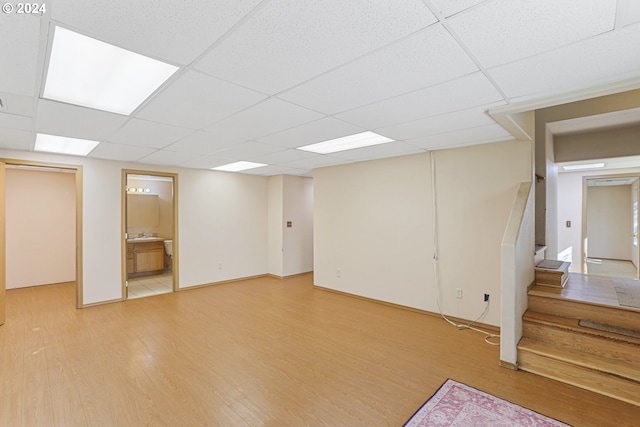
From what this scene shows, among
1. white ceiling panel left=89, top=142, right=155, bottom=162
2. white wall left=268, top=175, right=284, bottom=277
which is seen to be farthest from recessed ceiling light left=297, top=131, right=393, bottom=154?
white wall left=268, top=175, right=284, bottom=277

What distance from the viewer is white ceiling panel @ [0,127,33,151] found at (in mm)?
3108

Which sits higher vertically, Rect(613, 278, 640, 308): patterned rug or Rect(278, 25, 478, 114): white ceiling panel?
Rect(278, 25, 478, 114): white ceiling panel

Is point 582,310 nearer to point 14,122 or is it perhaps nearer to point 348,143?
point 348,143

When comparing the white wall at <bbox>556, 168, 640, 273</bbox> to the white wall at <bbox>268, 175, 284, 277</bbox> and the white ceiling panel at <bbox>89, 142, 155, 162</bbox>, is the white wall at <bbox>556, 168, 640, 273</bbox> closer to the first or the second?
the white wall at <bbox>268, 175, 284, 277</bbox>

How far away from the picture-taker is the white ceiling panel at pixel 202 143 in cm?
336

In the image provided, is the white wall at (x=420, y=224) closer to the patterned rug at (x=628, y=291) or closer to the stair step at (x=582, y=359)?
the stair step at (x=582, y=359)

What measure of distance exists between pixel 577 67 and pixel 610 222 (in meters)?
9.66

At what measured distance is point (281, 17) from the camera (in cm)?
132

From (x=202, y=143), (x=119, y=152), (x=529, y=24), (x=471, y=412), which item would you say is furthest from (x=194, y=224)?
(x=529, y=24)

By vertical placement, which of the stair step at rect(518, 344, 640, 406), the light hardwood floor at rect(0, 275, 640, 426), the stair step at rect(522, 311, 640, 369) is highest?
the stair step at rect(522, 311, 640, 369)

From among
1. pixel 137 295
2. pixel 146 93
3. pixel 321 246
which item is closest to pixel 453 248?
pixel 321 246

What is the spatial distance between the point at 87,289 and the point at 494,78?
599 cm

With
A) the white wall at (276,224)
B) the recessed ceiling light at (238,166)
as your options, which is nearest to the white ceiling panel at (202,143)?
the recessed ceiling light at (238,166)

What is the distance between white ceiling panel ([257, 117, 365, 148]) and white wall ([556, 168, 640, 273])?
5.67 meters
